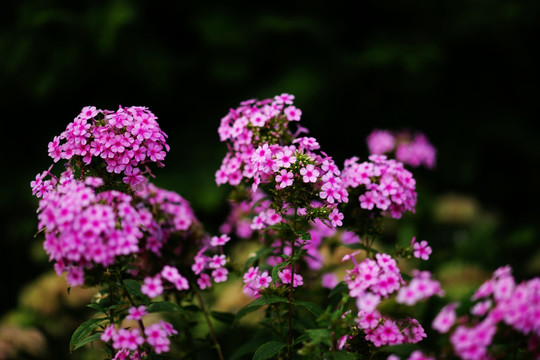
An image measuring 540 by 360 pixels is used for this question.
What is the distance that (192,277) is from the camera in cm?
223

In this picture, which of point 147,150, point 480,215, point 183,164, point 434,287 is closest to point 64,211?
point 147,150

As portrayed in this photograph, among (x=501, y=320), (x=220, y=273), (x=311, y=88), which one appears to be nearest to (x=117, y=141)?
(x=220, y=273)

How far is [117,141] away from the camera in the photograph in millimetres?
1733

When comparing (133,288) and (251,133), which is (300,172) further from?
(133,288)

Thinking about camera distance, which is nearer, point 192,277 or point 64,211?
point 64,211

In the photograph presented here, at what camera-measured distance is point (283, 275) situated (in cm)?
182

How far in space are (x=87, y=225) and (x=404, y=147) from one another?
8.37 ft

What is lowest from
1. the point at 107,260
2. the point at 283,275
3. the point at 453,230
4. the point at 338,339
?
the point at 338,339

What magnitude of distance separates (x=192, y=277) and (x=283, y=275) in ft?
1.92

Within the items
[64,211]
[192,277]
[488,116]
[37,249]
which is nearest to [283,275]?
[192,277]

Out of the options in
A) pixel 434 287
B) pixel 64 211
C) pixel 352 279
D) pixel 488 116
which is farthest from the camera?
pixel 488 116

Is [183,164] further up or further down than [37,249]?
further up

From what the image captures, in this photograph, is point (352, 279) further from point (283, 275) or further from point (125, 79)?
point (125, 79)

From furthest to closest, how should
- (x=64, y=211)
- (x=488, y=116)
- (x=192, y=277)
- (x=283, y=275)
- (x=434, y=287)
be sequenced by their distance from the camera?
(x=488, y=116) < (x=192, y=277) < (x=283, y=275) < (x=64, y=211) < (x=434, y=287)
